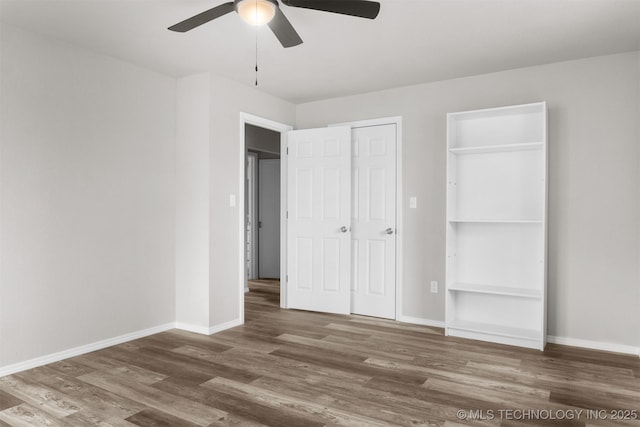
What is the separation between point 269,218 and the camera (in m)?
7.35

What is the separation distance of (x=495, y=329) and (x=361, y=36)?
9.04ft

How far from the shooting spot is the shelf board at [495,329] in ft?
12.3

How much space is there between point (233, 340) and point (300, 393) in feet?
4.36

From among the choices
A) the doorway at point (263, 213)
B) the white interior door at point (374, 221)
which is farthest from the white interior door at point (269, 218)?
the white interior door at point (374, 221)

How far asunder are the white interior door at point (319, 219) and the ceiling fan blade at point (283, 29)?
2.23 metres

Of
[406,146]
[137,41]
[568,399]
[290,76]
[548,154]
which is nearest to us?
[568,399]

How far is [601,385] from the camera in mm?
2918

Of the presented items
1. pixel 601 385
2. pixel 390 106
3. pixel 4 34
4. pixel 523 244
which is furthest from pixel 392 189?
pixel 4 34

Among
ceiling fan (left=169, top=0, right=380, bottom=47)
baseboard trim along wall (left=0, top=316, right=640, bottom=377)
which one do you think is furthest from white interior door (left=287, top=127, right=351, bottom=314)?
ceiling fan (left=169, top=0, right=380, bottom=47)

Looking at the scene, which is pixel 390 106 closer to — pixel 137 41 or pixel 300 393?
pixel 137 41

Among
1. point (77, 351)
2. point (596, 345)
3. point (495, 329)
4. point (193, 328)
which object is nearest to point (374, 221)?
point (495, 329)

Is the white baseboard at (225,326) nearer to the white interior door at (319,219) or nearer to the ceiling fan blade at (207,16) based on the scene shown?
the white interior door at (319,219)

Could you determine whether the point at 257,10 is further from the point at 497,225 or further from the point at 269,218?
the point at 269,218

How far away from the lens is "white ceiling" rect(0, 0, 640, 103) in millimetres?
2850
